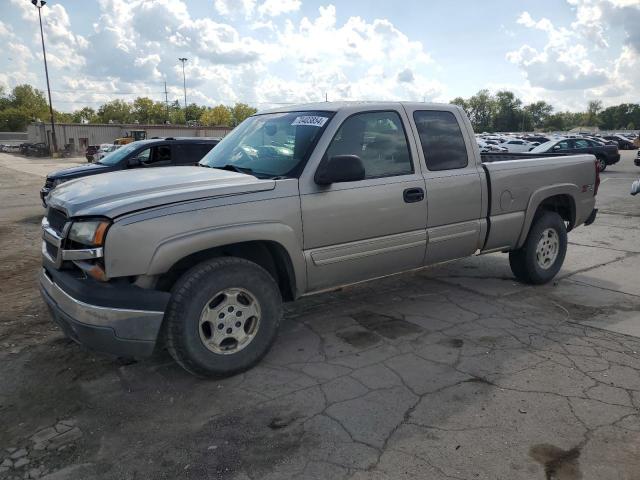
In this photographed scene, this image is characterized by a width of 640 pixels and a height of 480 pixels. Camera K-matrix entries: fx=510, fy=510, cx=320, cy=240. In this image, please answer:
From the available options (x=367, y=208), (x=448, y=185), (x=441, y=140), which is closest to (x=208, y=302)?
(x=367, y=208)

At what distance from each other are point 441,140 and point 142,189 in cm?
269

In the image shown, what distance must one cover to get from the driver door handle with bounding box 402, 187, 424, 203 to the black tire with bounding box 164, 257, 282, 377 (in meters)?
1.38

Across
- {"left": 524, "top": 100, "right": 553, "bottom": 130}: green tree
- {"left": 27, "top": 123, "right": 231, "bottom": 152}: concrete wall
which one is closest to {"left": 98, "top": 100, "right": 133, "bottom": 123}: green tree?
{"left": 27, "top": 123, "right": 231, "bottom": 152}: concrete wall

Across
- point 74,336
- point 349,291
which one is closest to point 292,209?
point 74,336

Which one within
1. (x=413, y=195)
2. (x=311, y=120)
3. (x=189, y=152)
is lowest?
(x=413, y=195)

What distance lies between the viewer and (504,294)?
548 cm

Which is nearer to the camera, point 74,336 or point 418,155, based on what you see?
point 74,336

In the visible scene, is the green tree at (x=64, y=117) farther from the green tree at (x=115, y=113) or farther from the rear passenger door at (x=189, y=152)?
the rear passenger door at (x=189, y=152)

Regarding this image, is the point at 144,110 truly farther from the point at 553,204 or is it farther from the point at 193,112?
the point at 553,204

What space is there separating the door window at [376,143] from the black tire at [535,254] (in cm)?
199

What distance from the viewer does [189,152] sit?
10.0 metres

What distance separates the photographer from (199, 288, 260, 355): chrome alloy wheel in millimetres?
3439

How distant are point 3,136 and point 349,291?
99683 millimetres

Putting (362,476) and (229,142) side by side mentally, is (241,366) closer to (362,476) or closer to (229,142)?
(362,476)
